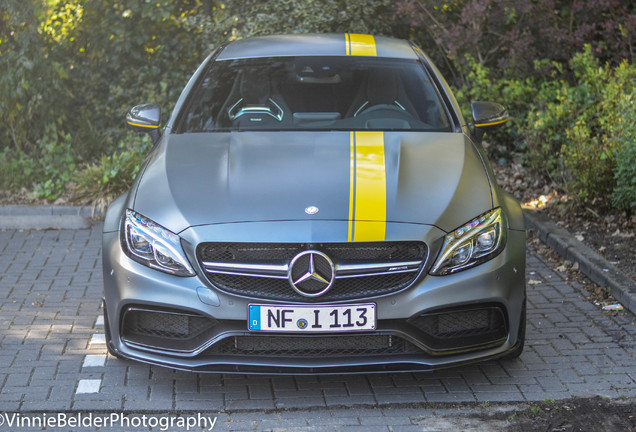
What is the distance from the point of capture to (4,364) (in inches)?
187

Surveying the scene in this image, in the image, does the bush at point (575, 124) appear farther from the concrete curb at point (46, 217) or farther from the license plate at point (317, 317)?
the concrete curb at point (46, 217)

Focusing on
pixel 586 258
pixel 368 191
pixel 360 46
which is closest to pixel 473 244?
pixel 368 191

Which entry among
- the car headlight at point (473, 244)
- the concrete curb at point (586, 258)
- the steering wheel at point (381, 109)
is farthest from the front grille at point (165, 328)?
the concrete curb at point (586, 258)

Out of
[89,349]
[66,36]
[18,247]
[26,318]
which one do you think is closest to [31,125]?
[66,36]

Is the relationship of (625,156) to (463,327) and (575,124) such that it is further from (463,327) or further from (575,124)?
(463,327)

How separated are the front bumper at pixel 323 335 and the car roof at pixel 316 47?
199cm

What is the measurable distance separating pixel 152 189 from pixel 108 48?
6.66 meters

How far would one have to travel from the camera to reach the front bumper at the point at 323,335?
13.1ft

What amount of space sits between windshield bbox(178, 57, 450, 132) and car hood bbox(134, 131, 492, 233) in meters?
0.29

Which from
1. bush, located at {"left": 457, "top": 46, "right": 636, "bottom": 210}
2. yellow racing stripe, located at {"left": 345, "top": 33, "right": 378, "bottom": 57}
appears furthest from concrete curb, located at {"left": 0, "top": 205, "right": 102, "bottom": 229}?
bush, located at {"left": 457, "top": 46, "right": 636, "bottom": 210}

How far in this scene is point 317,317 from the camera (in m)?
3.96

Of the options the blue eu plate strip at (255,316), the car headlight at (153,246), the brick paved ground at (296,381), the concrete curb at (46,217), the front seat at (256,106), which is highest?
the front seat at (256,106)

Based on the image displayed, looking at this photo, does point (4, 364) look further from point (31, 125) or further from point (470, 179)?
point (31, 125)

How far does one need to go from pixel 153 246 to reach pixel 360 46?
2.33 m
